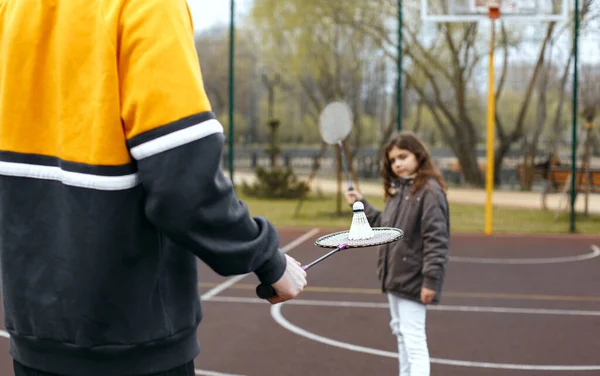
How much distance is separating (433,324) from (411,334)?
2.05 meters

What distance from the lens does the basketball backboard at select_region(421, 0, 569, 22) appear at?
11.7 metres

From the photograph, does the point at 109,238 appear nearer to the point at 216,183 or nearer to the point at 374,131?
the point at 216,183

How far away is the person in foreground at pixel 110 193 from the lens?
4.98 feet

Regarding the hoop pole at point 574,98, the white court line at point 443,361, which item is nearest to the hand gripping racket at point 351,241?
the white court line at point 443,361

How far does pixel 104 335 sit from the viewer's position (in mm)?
1623

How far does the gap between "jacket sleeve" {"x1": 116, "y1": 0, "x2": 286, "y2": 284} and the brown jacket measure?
8.35 ft

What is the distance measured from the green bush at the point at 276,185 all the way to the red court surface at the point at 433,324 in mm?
7634

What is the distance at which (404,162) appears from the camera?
4.26 meters

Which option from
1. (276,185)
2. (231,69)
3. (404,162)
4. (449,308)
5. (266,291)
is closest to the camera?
(266,291)

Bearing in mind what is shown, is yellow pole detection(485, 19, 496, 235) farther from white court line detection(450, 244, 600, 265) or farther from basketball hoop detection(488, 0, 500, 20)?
white court line detection(450, 244, 600, 265)

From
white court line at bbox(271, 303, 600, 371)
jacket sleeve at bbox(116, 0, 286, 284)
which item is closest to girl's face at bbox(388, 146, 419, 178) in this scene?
white court line at bbox(271, 303, 600, 371)

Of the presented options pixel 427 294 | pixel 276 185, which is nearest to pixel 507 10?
pixel 276 185

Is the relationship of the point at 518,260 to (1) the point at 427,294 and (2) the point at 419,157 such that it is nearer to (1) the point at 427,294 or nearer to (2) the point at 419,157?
(2) the point at 419,157

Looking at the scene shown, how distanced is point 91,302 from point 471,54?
16.8 meters
